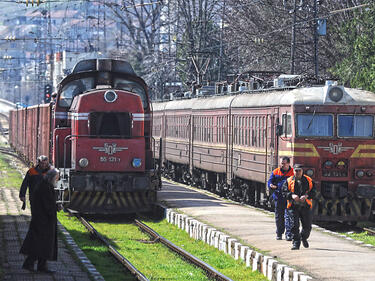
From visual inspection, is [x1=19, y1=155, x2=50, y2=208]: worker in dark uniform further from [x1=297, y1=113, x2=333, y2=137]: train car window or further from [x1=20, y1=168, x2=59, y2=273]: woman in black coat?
[x1=297, y1=113, x2=333, y2=137]: train car window

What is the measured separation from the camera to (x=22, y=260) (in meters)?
15.2

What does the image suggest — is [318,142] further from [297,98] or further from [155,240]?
[155,240]

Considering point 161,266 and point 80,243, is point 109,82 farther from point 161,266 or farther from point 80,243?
point 161,266

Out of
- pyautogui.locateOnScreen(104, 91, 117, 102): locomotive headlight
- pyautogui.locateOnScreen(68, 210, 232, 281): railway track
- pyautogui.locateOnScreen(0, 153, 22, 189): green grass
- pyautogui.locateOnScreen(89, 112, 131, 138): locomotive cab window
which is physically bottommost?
pyautogui.locateOnScreen(0, 153, 22, 189): green grass

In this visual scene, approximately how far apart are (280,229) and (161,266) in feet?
8.82

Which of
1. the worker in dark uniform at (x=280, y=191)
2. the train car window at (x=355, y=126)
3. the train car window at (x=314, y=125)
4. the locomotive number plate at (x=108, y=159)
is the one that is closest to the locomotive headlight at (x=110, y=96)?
the locomotive number plate at (x=108, y=159)

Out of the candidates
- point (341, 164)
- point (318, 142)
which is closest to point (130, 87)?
point (318, 142)

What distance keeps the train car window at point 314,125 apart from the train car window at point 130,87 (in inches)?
191

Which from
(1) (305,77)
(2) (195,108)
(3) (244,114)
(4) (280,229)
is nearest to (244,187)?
(3) (244,114)

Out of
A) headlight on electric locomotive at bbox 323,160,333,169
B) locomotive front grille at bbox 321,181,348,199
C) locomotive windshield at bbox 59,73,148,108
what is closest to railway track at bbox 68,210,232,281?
locomotive windshield at bbox 59,73,148,108

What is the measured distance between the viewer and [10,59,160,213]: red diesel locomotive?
23625 millimetres

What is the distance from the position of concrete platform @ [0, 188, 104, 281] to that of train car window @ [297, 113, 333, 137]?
656 cm

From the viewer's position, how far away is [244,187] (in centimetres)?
2797

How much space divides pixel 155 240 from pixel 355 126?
6183 millimetres
